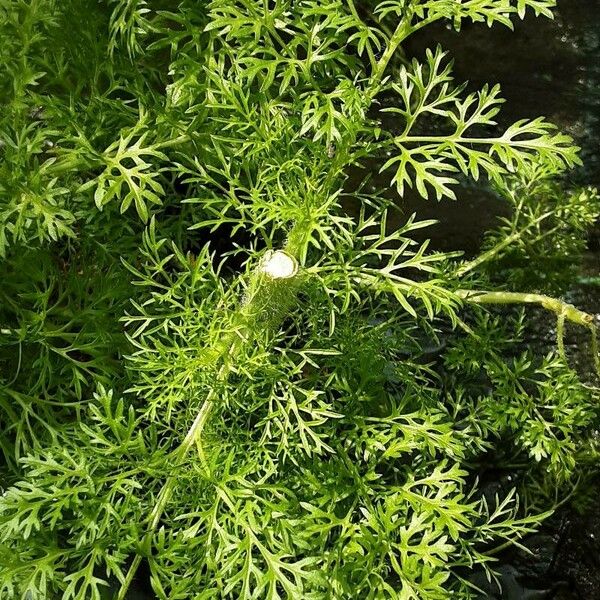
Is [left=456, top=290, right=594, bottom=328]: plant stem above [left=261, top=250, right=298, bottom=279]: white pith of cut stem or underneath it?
underneath

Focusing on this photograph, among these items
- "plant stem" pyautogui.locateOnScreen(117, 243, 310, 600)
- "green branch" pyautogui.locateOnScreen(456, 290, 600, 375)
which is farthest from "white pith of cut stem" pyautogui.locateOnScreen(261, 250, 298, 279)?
"green branch" pyautogui.locateOnScreen(456, 290, 600, 375)

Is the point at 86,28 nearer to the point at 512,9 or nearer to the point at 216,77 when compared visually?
the point at 216,77

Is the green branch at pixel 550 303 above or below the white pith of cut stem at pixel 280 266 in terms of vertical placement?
below

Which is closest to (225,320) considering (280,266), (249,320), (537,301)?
(249,320)

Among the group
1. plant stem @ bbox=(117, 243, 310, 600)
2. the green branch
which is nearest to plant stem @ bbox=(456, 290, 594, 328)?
the green branch

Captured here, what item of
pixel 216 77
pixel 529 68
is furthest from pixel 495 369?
pixel 529 68

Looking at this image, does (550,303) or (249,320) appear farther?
(550,303)

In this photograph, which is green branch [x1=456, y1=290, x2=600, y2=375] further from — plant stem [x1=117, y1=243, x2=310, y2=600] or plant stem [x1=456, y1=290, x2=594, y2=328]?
plant stem [x1=117, y1=243, x2=310, y2=600]

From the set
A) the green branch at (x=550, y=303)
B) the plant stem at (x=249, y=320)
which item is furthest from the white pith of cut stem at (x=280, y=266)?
the green branch at (x=550, y=303)

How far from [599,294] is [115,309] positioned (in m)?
1.78

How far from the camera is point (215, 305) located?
1.70m

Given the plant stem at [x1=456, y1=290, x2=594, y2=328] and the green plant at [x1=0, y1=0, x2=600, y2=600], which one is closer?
the green plant at [x1=0, y1=0, x2=600, y2=600]

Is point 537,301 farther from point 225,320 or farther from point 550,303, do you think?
point 225,320

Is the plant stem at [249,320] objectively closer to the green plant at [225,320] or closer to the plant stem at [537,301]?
the green plant at [225,320]
